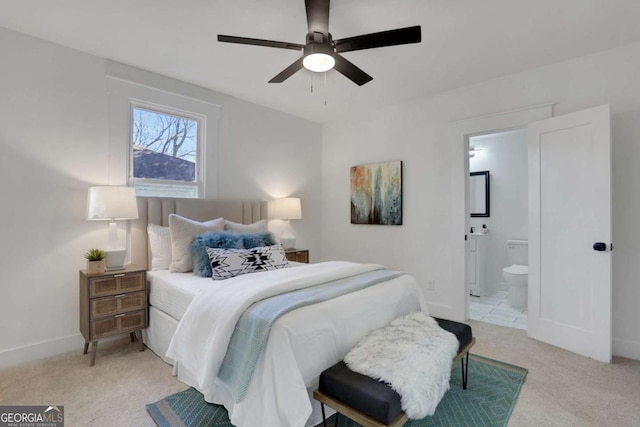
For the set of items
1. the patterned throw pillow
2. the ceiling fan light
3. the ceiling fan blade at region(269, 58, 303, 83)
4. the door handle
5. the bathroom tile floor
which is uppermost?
the ceiling fan blade at region(269, 58, 303, 83)

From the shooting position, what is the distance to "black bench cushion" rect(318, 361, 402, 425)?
1339mm

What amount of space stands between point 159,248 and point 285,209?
1544 millimetres

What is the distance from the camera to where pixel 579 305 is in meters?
2.74

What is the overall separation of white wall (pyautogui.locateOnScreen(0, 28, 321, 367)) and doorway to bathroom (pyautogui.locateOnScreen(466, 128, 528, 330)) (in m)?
4.45

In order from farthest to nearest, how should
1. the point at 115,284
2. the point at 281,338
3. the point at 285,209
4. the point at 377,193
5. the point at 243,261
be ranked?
the point at 377,193, the point at 285,209, the point at 243,261, the point at 115,284, the point at 281,338

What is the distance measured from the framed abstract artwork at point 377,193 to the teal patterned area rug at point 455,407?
2.11m

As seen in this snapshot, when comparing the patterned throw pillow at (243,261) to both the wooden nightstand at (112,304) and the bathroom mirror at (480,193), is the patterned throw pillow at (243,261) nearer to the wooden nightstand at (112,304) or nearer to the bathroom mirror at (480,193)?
the wooden nightstand at (112,304)

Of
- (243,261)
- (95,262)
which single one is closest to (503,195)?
(243,261)

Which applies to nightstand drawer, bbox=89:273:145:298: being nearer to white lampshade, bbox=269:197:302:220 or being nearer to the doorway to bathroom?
white lampshade, bbox=269:197:302:220

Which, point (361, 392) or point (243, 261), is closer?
point (361, 392)

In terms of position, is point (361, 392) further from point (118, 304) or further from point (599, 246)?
point (599, 246)

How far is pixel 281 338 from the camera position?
154cm

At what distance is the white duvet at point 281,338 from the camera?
58.4 inches

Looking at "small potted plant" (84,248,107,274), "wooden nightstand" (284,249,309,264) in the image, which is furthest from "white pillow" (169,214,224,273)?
"wooden nightstand" (284,249,309,264)
